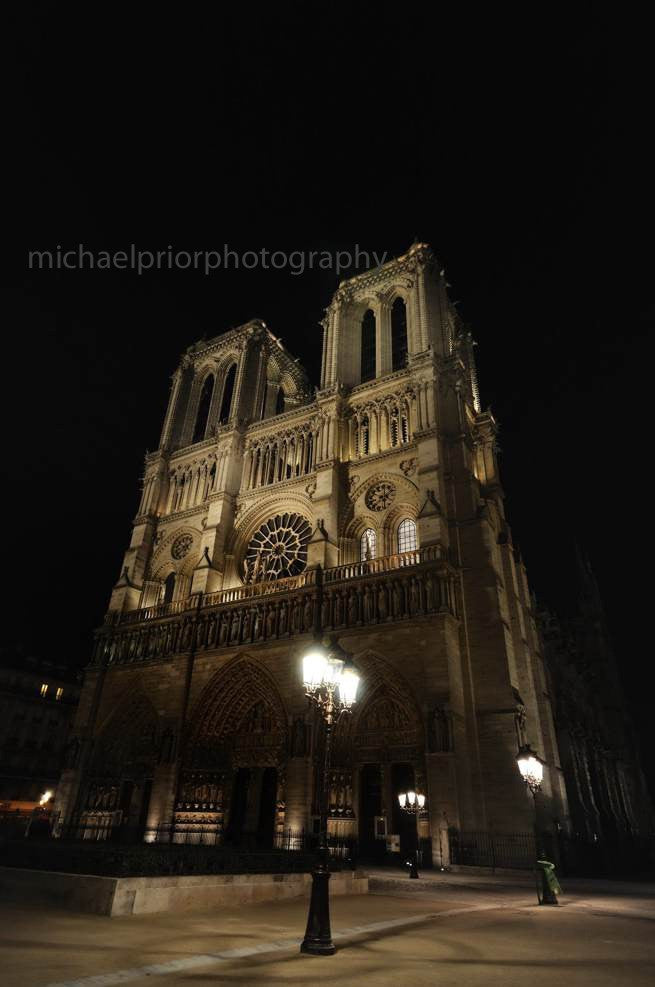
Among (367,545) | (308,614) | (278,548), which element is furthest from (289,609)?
(278,548)

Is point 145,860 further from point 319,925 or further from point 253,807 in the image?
point 253,807

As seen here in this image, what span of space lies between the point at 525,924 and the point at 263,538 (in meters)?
21.8

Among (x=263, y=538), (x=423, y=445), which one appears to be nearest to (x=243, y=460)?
(x=263, y=538)

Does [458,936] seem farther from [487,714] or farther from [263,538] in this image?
[263,538]

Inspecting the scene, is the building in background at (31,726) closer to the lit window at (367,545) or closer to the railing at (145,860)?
the lit window at (367,545)

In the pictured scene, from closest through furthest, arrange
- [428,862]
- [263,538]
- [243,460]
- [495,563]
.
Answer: [428,862] < [495,563] < [263,538] < [243,460]

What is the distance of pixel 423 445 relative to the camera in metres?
25.1

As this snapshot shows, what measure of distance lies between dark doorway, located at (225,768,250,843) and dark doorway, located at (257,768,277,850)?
66 cm

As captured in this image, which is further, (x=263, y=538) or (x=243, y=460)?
(x=243, y=460)

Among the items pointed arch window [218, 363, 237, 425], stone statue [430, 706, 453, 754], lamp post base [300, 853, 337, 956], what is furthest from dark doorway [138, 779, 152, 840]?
pointed arch window [218, 363, 237, 425]

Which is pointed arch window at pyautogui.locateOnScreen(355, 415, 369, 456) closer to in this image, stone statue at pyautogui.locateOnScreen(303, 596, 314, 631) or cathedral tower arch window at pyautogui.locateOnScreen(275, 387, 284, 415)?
stone statue at pyautogui.locateOnScreen(303, 596, 314, 631)

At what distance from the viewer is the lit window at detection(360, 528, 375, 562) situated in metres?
25.4

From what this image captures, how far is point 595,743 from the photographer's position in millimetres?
34125

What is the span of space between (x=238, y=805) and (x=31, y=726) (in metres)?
23.8
